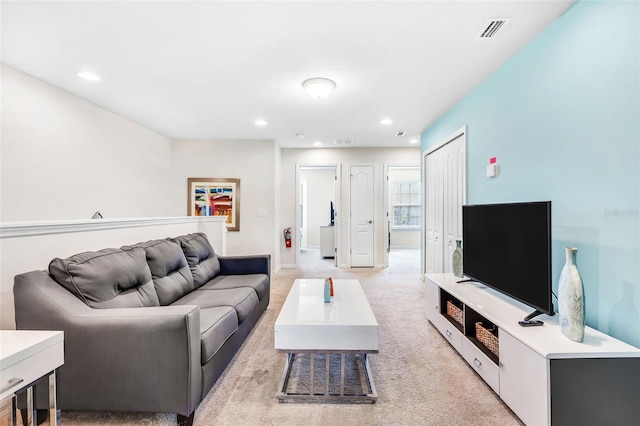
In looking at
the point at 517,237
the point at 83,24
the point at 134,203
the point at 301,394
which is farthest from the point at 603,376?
the point at 134,203

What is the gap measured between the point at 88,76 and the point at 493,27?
342cm

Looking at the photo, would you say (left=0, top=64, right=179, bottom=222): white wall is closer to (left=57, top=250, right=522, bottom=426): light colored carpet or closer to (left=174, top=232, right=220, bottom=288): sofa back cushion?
(left=174, top=232, right=220, bottom=288): sofa back cushion

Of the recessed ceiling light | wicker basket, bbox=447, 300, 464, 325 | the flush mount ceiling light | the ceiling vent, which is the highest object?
the recessed ceiling light

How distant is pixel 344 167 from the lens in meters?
5.93

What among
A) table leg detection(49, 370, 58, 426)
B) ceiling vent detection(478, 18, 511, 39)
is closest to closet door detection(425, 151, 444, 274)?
ceiling vent detection(478, 18, 511, 39)

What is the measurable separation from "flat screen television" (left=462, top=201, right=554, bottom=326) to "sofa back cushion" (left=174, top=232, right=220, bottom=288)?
252cm

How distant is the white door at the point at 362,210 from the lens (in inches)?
233

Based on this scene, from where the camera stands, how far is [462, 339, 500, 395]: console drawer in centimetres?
182

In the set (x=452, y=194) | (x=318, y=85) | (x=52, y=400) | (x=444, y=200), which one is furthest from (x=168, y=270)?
(x=444, y=200)

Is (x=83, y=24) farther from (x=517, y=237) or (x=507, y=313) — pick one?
(x=507, y=313)

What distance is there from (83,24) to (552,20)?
10.3 feet

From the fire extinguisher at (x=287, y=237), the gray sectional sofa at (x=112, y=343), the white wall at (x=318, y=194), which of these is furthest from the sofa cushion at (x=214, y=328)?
the white wall at (x=318, y=194)

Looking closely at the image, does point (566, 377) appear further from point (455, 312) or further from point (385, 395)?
point (455, 312)

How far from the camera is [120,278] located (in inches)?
75.5
